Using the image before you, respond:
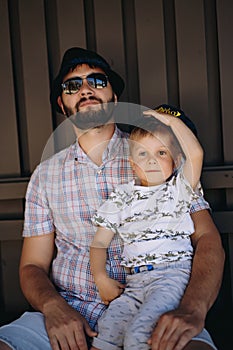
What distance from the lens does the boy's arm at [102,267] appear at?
205cm

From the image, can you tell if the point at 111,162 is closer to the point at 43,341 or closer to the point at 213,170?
the point at 213,170

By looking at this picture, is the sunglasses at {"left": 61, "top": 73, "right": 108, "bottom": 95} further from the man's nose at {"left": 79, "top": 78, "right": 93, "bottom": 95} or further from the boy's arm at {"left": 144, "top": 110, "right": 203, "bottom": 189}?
the boy's arm at {"left": 144, "top": 110, "right": 203, "bottom": 189}

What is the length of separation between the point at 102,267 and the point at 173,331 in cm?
40

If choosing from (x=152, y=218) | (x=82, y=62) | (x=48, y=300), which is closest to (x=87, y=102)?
(x=82, y=62)

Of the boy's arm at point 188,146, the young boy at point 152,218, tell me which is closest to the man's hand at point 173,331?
the young boy at point 152,218

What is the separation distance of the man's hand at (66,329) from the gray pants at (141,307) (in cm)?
6

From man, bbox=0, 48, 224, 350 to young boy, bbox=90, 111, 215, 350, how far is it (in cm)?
9

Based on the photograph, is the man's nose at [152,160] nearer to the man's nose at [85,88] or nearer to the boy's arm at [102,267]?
the boy's arm at [102,267]

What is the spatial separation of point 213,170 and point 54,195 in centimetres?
71

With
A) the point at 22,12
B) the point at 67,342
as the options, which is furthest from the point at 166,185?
the point at 22,12

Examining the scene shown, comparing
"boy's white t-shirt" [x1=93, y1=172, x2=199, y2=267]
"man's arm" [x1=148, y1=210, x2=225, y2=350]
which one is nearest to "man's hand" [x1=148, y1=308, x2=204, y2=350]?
"man's arm" [x1=148, y1=210, x2=225, y2=350]

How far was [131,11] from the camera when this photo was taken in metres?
2.60

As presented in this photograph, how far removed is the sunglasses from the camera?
2.35 metres

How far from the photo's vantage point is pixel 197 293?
1.92m
